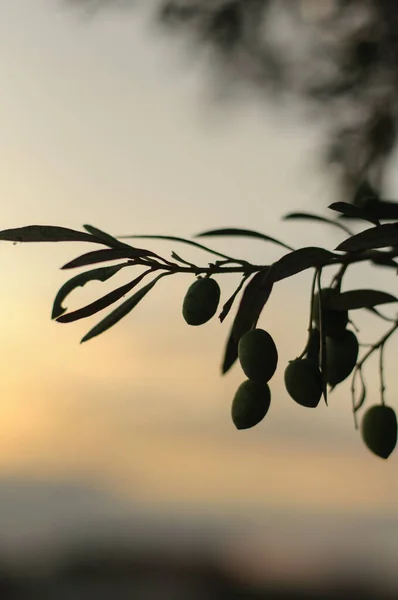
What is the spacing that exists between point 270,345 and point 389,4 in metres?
2.40

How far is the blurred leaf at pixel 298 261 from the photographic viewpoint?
28.7 inches

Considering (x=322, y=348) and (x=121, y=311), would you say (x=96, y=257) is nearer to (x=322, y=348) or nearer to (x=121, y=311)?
(x=121, y=311)

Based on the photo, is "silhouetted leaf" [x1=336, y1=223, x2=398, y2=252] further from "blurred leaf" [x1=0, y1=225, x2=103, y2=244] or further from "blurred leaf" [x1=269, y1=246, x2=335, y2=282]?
"blurred leaf" [x1=0, y1=225, x2=103, y2=244]

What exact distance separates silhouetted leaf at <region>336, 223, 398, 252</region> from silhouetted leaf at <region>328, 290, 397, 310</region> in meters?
0.05

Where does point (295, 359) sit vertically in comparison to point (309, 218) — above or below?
below

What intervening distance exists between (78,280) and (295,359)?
204 millimetres

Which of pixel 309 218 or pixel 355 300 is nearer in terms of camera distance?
pixel 355 300

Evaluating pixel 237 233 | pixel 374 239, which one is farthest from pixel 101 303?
pixel 374 239

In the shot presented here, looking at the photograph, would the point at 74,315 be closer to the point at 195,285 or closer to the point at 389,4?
the point at 195,285

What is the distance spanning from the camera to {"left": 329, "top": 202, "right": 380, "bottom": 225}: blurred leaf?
787 mm

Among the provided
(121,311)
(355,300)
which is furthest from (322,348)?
(121,311)

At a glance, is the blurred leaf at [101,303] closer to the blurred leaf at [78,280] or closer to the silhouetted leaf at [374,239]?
the blurred leaf at [78,280]

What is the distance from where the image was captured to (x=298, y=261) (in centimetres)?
73

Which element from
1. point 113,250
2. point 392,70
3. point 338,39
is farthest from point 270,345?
point 338,39
